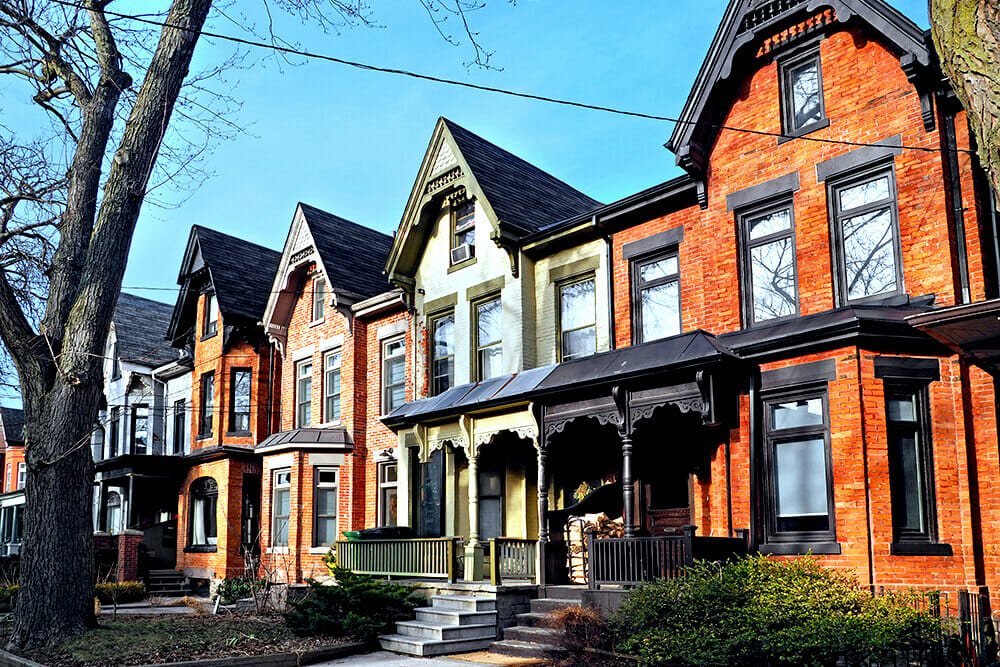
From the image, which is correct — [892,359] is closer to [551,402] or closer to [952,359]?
[952,359]

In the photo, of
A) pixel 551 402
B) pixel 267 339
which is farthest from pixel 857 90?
pixel 267 339

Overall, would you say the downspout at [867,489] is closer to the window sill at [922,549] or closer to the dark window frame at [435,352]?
the window sill at [922,549]

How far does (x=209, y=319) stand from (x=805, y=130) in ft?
71.3

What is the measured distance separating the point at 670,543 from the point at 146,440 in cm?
2700

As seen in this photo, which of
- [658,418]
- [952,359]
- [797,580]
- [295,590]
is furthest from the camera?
[295,590]

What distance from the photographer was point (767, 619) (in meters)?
10.2

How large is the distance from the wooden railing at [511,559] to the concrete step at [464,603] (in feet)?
2.18

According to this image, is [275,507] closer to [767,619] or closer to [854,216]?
[854,216]

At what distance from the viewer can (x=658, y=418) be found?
15867mm

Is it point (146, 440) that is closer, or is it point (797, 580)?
point (797, 580)

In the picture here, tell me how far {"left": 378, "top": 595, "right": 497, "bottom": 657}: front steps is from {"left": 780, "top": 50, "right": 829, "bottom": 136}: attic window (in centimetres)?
922

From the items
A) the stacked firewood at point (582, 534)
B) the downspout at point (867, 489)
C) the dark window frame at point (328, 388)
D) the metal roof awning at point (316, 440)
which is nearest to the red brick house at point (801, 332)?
the downspout at point (867, 489)

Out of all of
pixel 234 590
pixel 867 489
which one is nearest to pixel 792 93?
pixel 867 489

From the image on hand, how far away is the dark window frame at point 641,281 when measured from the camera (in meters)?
16.5
